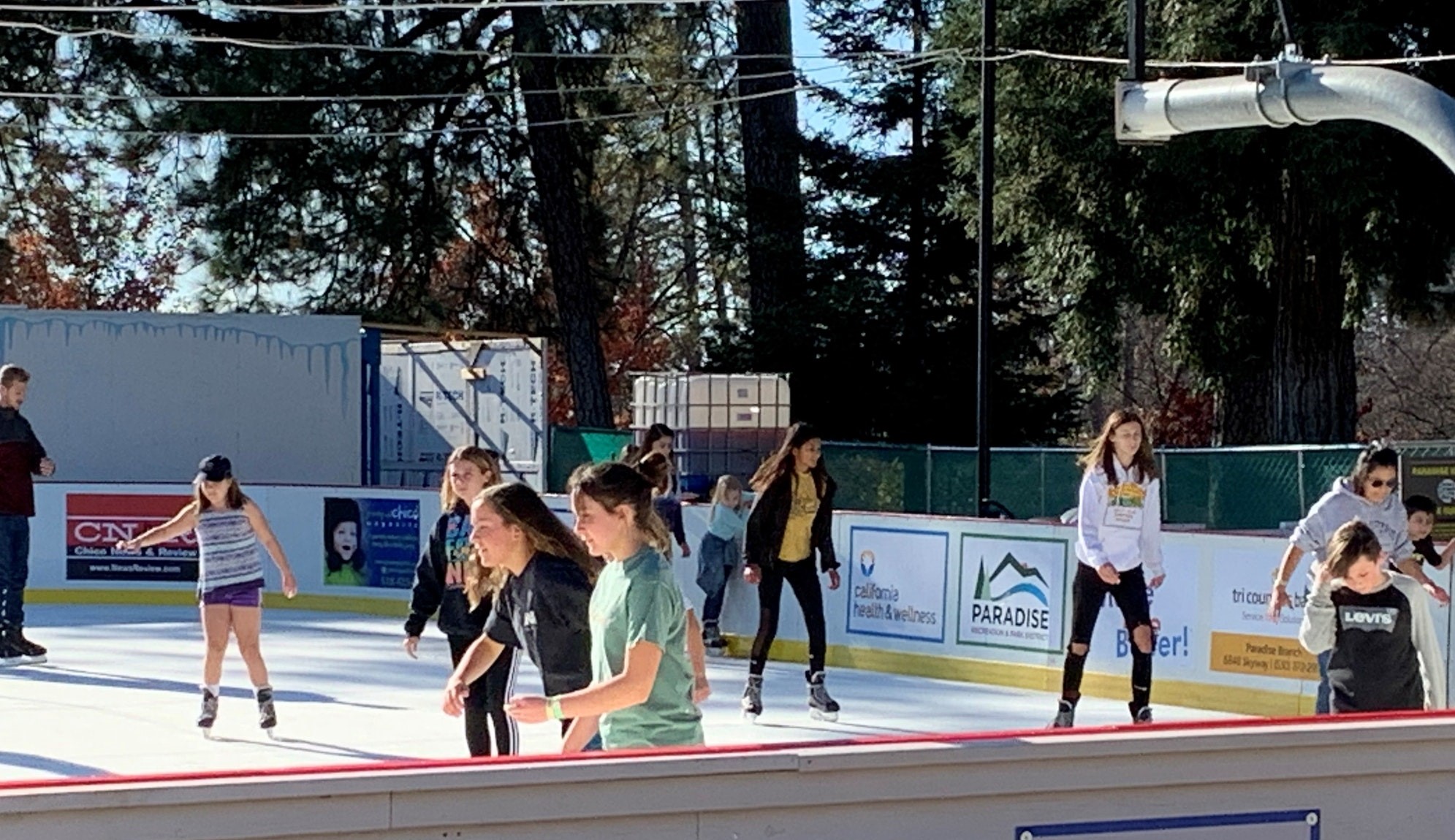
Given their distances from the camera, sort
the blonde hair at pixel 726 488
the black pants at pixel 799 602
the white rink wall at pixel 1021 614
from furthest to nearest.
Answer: the blonde hair at pixel 726 488 < the white rink wall at pixel 1021 614 < the black pants at pixel 799 602

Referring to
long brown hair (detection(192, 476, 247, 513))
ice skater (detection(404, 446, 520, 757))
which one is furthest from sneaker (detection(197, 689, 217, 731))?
ice skater (detection(404, 446, 520, 757))

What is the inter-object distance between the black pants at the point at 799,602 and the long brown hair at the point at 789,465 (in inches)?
18.2

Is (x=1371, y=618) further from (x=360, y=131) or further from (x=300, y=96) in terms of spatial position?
(x=360, y=131)

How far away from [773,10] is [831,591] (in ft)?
59.0

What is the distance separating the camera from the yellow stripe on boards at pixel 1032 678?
41.1 feet

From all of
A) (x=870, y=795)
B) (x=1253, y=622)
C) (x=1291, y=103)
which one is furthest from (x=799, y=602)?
(x=870, y=795)

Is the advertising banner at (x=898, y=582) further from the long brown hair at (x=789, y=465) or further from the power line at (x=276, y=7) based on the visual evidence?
the power line at (x=276, y=7)

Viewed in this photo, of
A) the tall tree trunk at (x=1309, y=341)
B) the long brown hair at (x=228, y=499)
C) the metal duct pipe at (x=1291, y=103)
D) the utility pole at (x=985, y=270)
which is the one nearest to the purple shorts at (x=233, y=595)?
the long brown hair at (x=228, y=499)

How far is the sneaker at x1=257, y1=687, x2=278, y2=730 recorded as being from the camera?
11281 millimetres

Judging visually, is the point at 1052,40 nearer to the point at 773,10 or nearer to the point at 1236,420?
the point at 1236,420

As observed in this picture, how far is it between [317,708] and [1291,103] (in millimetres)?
6763

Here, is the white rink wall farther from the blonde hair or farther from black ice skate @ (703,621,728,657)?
the blonde hair

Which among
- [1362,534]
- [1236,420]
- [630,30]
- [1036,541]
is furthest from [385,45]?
[1362,534]

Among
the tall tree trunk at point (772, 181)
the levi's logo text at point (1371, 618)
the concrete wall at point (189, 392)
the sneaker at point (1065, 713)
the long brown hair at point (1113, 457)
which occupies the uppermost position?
the tall tree trunk at point (772, 181)
